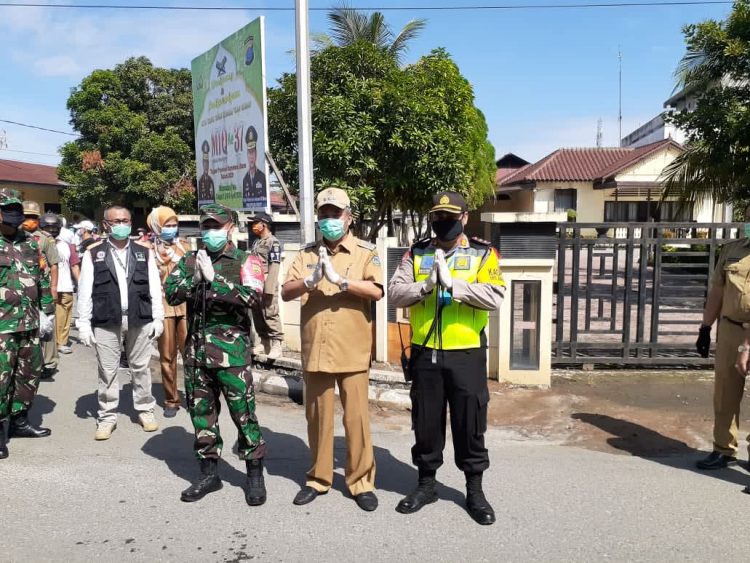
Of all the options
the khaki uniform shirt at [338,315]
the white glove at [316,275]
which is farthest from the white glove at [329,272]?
the khaki uniform shirt at [338,315]

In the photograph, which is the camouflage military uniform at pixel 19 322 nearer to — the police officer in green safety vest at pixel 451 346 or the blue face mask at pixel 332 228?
the blue face mask at pixel 332 228

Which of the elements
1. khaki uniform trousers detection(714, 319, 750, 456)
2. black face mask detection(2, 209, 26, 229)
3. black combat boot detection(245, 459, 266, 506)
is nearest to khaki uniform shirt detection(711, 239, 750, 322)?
khaki uniform trousers detection(714, 319, 750, 456)

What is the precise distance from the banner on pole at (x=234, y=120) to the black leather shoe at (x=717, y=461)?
6.03 metres

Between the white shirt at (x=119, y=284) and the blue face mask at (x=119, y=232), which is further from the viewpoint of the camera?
the blue face mask at (x=119, y=232)

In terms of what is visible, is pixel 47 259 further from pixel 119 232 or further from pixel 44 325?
pixel 119 232

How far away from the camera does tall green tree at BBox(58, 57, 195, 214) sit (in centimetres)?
2314

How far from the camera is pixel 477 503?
3.54 meters

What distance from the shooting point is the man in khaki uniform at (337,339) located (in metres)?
3.67

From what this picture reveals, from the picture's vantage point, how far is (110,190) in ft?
78.1

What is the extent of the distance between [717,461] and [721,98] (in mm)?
7755

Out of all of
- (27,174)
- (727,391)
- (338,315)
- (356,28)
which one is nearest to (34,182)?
(27,174)

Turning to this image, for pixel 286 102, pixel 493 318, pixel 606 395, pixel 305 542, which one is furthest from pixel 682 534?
pixel 286 102

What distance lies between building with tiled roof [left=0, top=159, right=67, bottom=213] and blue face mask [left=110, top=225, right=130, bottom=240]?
2577 centimetres

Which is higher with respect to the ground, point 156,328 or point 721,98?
point 721,98
